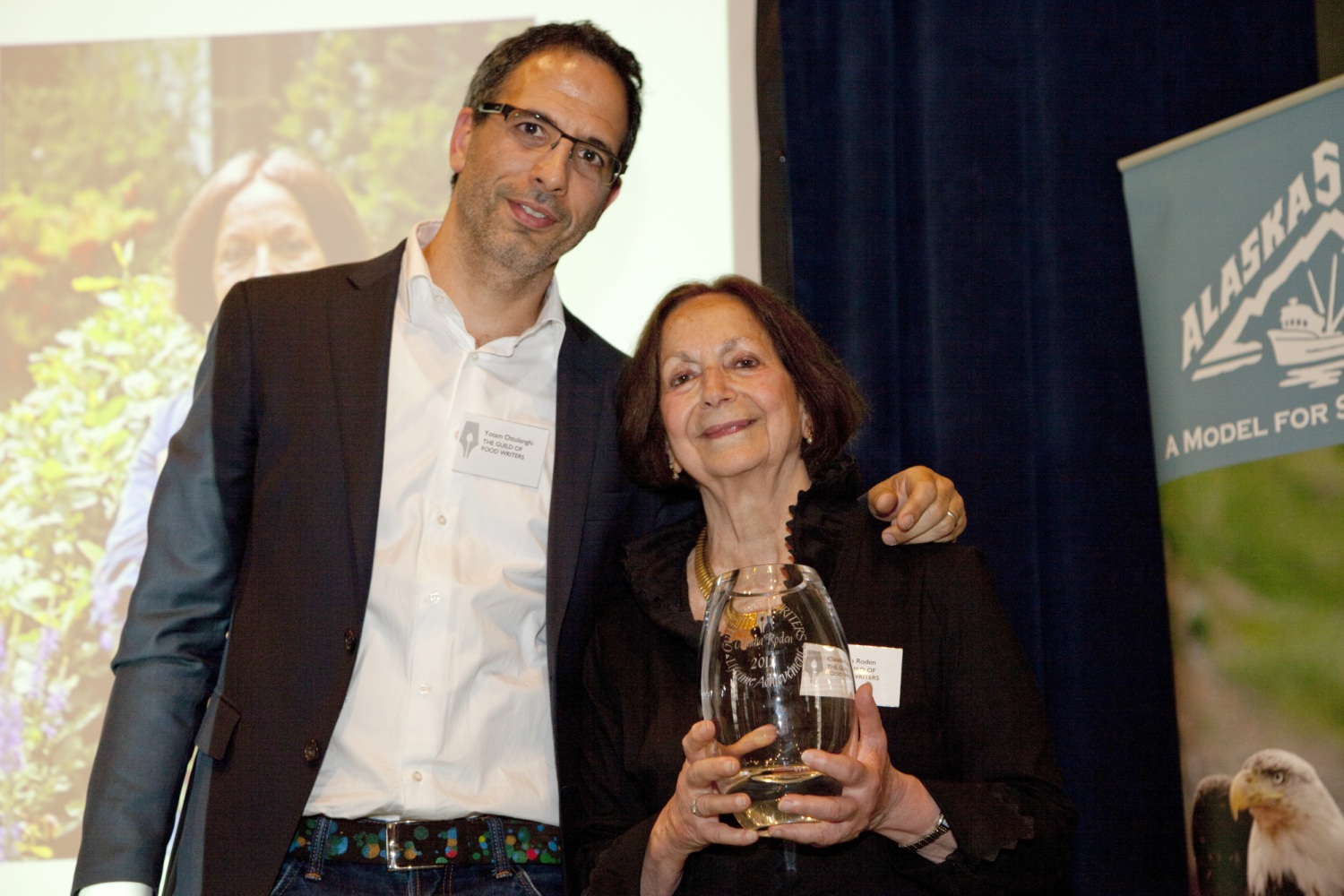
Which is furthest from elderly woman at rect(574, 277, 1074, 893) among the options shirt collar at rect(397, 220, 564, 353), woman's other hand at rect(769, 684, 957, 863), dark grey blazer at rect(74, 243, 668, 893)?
shirt collar at rect(397, 220, 564, 353)

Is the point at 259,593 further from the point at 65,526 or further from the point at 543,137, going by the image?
the point at 65,526

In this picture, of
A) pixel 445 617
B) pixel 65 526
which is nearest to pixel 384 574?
pixel 445 617

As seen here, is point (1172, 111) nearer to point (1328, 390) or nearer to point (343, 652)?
point (1328, 390)

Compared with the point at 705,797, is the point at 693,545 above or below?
above

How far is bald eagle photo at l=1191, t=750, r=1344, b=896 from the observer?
265 centimetres

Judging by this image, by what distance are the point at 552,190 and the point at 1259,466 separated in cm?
181

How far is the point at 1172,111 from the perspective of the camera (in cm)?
363

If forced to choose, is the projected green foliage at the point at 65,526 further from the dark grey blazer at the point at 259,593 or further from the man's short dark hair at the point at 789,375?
the man's short dark hair at the point at 789,375

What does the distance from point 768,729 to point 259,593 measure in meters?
0.99

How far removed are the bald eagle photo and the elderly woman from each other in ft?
4.16

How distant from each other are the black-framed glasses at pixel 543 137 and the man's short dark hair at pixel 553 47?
0.06 m

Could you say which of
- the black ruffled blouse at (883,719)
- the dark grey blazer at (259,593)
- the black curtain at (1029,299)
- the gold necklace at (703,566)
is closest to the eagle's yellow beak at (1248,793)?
the black curtain at (1029,299)

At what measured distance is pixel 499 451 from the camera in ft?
6.81

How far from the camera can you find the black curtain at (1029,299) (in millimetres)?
3422
